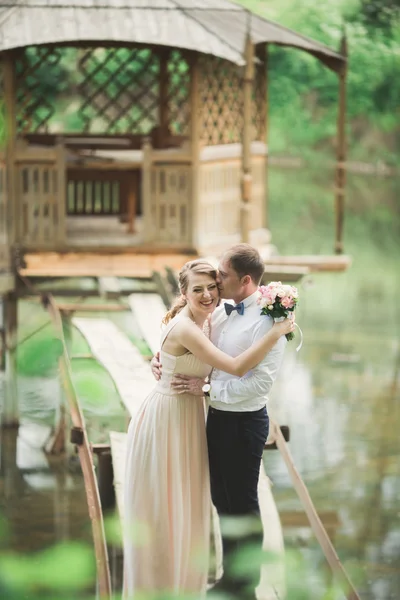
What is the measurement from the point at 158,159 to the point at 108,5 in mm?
1857

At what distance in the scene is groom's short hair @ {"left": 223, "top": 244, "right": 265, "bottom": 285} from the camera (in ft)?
17.4

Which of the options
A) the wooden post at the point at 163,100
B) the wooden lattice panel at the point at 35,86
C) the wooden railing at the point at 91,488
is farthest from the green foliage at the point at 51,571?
the wooden post at the point at 163,100

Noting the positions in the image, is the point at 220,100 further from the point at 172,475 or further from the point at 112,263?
the point at 172,475

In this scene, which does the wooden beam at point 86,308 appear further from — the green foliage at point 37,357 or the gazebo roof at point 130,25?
the gazebo roof at point 130,25

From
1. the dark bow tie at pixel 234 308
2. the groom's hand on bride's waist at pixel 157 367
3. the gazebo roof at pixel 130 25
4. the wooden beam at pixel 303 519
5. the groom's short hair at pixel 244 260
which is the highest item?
the gazebo roof at pixel 130 25

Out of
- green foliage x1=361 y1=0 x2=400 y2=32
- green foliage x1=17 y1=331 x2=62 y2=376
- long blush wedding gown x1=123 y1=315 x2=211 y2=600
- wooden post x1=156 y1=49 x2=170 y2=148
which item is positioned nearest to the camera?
long blush wedding gown x1=123 y1=315 x2=211 y2=600

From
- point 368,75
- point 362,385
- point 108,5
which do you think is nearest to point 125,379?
point 108,5

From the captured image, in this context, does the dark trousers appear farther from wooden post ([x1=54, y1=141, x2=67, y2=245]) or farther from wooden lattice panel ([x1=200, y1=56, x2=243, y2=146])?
wooden lattice panel ([x1=200, y1=56, x2=243, y2=146])

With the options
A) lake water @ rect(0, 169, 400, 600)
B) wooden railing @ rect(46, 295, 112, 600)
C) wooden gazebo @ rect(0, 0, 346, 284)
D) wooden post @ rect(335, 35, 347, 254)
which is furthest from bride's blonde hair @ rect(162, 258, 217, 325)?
wooden post @ rect(335, 35, 347, 254)

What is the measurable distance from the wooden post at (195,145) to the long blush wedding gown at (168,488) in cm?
759

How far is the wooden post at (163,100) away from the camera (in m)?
16.6

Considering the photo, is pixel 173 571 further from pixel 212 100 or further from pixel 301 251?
pixel 301 251

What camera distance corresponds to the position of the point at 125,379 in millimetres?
8266

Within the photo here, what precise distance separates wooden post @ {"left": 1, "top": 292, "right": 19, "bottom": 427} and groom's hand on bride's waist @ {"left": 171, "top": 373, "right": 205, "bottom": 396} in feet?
23.0
